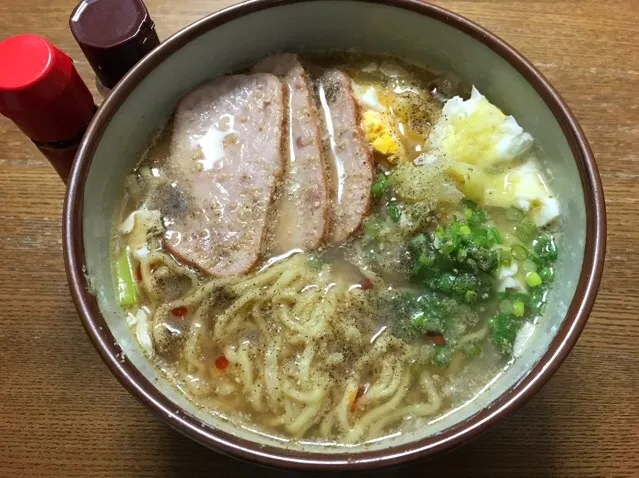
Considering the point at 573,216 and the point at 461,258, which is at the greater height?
the point at 573,216

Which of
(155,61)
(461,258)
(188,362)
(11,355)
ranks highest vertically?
(155,61)

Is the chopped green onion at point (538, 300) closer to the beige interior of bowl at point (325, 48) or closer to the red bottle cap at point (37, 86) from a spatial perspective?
the beige interior of bowl at point (325, 48)

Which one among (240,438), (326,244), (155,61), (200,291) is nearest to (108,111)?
(155,61)

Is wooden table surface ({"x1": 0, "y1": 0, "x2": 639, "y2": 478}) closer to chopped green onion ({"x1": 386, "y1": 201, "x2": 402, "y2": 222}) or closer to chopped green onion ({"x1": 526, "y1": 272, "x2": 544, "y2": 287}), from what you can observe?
chopped green onion ({"x1": 526, "y1": 272, "x2": 544, "y2": 287})

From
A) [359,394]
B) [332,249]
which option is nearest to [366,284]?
[332,249]

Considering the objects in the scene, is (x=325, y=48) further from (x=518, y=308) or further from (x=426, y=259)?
(x=518, y=308)

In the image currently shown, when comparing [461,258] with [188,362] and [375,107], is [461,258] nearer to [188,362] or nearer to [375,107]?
[375,107]

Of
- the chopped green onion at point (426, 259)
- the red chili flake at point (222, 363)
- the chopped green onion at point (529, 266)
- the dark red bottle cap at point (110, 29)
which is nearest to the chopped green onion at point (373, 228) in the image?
the chopped green onion at point (426, 259)
